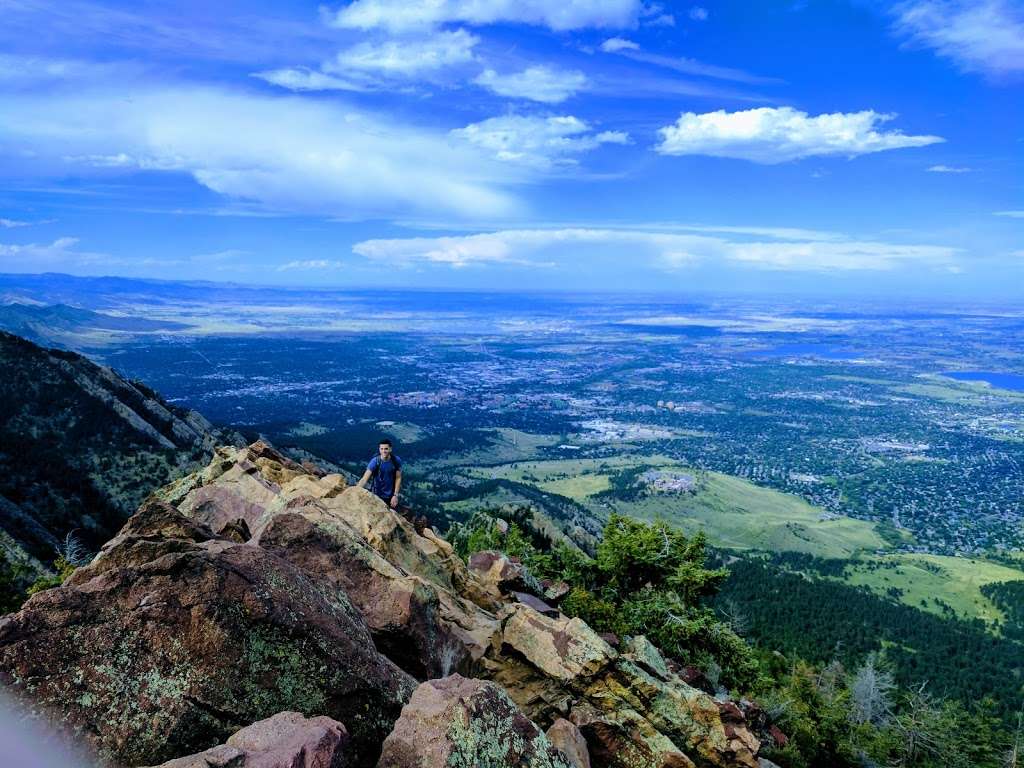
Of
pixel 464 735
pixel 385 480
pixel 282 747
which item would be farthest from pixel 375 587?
pixel 385 480

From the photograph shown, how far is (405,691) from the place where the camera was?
12367 mm

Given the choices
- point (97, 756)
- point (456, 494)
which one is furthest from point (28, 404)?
point (97, 756)

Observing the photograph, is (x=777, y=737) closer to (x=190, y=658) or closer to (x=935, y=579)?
(x=190, y=658)

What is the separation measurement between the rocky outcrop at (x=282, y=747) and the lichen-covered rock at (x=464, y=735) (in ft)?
3.77

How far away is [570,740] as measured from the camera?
49.8 ft

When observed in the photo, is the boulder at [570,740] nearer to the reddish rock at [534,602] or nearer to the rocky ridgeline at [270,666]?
the rocky ridgeline at [270,666]

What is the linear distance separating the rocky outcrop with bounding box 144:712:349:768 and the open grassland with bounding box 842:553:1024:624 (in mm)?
140090

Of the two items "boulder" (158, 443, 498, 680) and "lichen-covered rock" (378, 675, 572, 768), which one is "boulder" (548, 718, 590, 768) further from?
"lichen-covered rock" (378, 675, 572, 768)

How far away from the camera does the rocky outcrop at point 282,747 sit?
8.88 metres

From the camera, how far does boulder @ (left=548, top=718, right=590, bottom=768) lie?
1462 centimetres

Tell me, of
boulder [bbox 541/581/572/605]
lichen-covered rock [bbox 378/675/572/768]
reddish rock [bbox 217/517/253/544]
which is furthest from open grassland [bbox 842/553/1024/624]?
lichen-covered rock [bbox 378/675/572/768]

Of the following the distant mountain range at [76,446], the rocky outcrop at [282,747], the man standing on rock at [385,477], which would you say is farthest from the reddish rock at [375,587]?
the distant mountain range at [76,446]

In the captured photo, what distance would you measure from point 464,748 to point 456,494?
426ft

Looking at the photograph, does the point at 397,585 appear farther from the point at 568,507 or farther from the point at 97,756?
the point at 568,507
